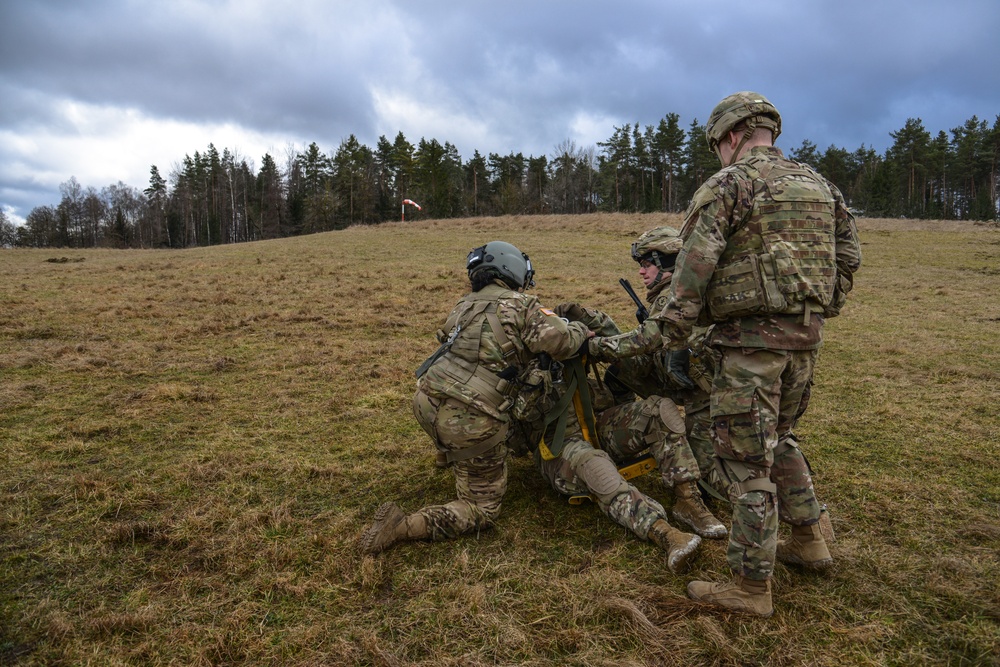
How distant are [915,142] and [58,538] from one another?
271ft

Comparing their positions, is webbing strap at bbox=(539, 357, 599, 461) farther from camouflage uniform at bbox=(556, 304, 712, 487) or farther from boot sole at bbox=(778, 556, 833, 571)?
boot sole at bbox=(778, 556, 833, 571)

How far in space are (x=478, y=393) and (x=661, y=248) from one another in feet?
7.14

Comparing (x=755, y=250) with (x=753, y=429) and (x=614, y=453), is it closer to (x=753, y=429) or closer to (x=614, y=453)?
(x=753, y=429)

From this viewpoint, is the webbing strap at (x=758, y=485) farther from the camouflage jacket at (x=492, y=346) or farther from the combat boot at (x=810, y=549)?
the camouflage jacket at (x=492, y=346)

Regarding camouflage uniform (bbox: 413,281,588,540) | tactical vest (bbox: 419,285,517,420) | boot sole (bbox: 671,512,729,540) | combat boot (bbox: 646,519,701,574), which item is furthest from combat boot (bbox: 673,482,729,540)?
tactical vest (bbox: 419,285,517,420)

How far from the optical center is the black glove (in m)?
4.80

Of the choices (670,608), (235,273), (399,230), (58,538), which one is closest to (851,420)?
(670,608)

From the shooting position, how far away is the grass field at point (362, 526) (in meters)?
3.13

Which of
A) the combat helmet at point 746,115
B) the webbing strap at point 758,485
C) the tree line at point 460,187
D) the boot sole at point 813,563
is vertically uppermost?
the tree line at point 460,187

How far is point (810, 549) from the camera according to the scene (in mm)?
3672

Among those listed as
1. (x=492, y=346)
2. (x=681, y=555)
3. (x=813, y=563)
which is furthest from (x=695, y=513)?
(x=492, y=346)

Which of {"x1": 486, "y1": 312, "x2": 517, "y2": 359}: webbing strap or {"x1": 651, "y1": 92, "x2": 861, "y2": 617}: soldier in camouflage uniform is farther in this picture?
{"x1": 486, "y1": 312, "x2": 517, "y2": 359}: webbing strap

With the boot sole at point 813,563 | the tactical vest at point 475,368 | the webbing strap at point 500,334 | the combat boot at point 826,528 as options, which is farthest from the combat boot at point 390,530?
the combat boot at point 826,528

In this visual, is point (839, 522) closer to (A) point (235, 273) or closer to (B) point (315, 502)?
(B) point (315, 502)
